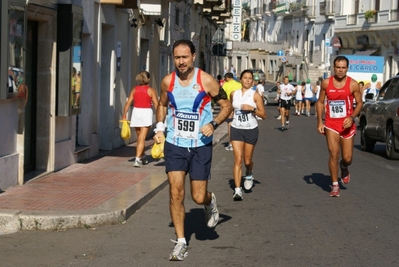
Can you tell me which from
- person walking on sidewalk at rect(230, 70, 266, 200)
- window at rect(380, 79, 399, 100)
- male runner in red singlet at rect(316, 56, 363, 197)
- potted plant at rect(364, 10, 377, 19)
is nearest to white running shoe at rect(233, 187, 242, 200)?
person walking on sidewalk at rect(230, 70, 266, 200)

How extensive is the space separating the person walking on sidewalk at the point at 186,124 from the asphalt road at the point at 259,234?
2.16 feet

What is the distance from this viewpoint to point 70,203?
10562 mm

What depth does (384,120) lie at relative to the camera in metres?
19.7

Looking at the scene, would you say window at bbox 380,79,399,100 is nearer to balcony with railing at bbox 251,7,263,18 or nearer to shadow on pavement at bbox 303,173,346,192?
shadow on pavement at bbox 303,173,346,192

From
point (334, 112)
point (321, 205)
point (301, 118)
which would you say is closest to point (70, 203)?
point (321, 205)

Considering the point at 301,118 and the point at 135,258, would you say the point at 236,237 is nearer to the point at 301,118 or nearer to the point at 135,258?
the point at 135,258

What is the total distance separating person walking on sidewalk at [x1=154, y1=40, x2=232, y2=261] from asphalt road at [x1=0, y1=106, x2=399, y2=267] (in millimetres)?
659

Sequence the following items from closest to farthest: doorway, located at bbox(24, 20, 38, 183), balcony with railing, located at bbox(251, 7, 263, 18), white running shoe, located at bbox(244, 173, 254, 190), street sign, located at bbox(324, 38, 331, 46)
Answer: white running shoe, located at bbox(244, 173, 254, 190) → doorway, located at bbox(24, 20, 38, 183) → street sign, located at bbox(324, 38, 331, 46) → balcony with railing, located at bbox(251, 7, 263, 18)

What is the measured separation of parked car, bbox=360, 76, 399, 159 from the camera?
18828 millimetres

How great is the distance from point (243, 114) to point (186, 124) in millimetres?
4491

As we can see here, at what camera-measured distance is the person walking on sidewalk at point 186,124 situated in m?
8.09

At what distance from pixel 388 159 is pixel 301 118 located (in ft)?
66.5

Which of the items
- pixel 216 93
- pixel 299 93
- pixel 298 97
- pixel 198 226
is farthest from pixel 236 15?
pixel 216 93

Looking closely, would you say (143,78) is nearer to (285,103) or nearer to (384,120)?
(384,120)
